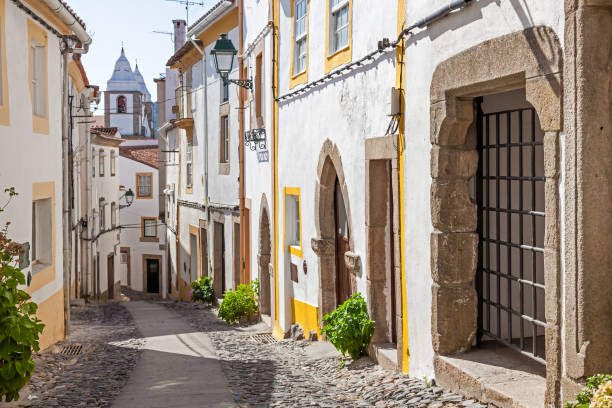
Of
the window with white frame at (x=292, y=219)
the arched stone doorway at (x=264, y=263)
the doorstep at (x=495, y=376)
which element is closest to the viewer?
the doorstep at (x=495, y=376)

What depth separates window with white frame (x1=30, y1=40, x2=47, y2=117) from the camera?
1124 cm

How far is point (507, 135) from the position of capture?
6176 mm

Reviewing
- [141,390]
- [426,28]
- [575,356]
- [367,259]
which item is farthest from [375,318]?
[575,356]

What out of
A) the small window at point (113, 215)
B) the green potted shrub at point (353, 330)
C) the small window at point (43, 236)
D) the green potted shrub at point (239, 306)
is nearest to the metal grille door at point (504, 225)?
the green potted shrub at point (353, 330)

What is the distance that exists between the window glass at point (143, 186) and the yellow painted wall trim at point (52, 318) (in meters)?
31.4

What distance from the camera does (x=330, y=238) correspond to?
10320mm

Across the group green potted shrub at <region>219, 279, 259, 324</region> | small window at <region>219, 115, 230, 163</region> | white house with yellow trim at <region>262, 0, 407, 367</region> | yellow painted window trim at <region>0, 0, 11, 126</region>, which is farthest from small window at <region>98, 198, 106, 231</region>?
yellow painted window trim at <region>0, 0, 11, 126</region>

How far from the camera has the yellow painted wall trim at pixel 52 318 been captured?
1099 cm

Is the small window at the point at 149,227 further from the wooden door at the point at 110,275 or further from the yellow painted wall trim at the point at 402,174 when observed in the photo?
the yellow painted wall trim at the point at 402,174

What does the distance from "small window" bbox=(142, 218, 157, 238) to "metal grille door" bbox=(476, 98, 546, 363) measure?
37.7 meters

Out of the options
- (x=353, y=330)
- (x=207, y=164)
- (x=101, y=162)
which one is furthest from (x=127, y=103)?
(x=353, y=330)

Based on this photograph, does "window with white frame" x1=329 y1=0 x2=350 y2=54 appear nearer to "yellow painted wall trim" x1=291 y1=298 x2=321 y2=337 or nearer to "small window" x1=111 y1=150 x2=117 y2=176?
"yellow painted wall trim" x1=291 y1=298 x2=321 y2=337

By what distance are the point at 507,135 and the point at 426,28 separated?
1.23 metres

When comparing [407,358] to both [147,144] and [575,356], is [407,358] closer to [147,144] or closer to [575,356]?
[575,356]
